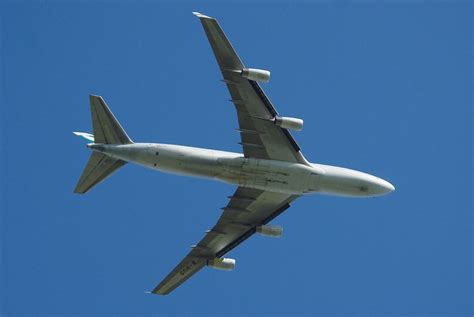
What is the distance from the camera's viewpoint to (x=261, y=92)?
70875mm

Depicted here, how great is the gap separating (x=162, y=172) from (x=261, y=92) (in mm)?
10406

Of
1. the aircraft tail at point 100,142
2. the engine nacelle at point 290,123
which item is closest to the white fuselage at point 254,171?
the aircraft tail at point 100,142

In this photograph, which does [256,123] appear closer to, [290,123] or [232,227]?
[290,123]

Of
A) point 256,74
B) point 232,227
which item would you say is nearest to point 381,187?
point 256,74

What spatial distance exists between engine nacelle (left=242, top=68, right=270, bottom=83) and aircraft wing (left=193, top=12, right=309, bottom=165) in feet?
1.78

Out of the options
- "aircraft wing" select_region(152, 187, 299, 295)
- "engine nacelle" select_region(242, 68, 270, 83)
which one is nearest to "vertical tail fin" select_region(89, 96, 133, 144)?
"aircraft wing" select_region(152, 187, 299, 295)

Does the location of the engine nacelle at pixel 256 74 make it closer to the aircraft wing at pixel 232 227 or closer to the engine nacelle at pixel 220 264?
the aircraft wing at pixel 232 227

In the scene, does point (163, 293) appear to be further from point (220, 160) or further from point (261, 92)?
point (261, 92)

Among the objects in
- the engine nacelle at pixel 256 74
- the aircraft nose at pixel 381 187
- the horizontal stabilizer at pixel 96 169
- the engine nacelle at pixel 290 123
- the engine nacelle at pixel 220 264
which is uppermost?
the engine nacelle at pixel 256 74

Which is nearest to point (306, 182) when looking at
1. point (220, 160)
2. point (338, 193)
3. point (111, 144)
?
point (338, 193)

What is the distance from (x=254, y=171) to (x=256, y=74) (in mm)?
8056

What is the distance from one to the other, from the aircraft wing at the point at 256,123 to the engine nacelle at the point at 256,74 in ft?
1.78

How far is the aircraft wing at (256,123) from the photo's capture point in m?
70.1

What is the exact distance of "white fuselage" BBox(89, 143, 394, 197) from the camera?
234ft
